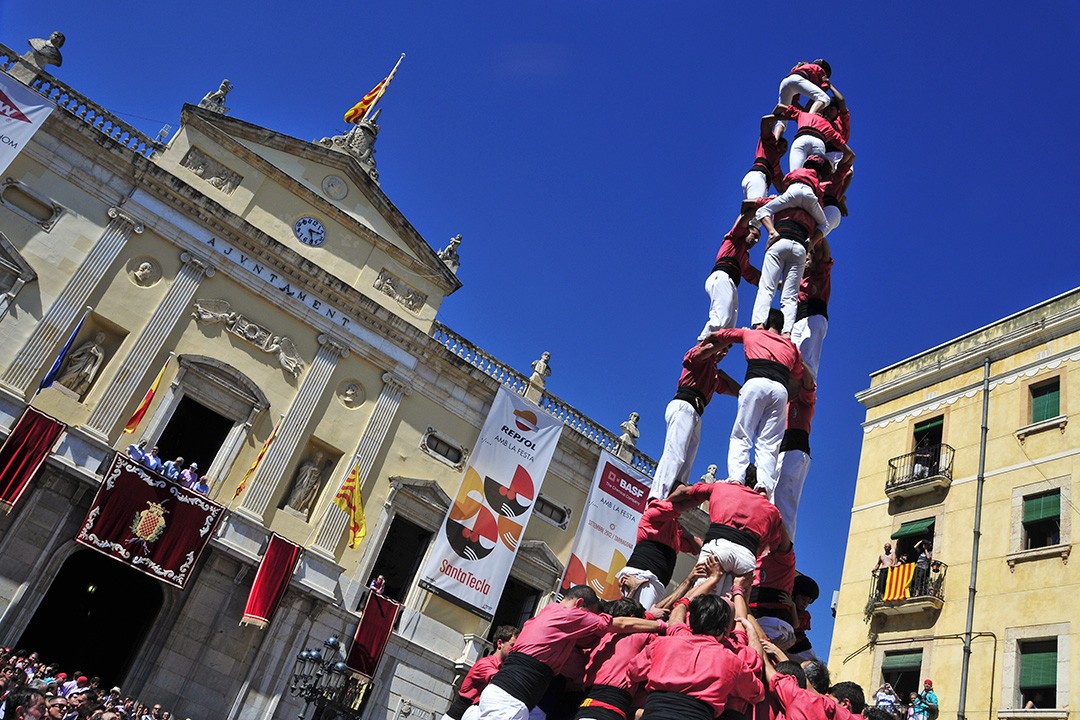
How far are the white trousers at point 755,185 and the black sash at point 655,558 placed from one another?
4.34 meters

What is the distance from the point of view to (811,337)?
9.48 m


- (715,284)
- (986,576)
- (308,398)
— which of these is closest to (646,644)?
(715,284)

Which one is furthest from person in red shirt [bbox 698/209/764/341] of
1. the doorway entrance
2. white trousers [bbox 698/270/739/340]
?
the doorway entrance

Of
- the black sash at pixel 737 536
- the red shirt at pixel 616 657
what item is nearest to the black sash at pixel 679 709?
the red shirt at pixel 616 657

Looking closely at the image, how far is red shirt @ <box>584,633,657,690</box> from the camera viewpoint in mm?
5895

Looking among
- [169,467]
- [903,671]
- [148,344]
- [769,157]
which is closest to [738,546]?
[769,157]

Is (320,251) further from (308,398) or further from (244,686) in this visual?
(244,686)

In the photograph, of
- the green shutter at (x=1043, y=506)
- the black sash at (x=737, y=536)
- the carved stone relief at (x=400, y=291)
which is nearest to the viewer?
the black sash at (x=737, y=536)

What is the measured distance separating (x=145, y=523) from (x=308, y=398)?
479 cm

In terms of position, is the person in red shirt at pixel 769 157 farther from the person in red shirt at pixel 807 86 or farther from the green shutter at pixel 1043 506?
the green shutter at pixel 1043 506

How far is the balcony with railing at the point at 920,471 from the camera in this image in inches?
739

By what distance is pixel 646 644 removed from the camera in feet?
19.6

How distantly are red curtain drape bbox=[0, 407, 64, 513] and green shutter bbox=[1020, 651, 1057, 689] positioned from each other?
1844cm

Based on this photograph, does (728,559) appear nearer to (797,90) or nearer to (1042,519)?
Answer: (797,90)
